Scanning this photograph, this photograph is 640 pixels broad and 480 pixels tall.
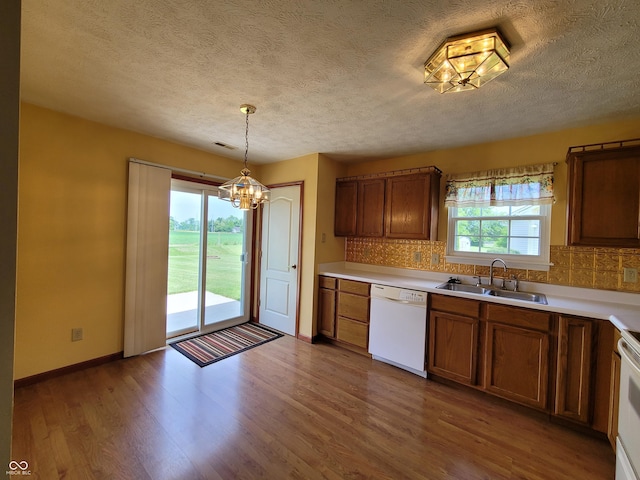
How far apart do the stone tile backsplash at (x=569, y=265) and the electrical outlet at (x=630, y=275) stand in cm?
2

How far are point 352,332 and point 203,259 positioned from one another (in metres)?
2.11

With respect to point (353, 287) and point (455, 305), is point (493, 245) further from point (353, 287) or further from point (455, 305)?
point (353, 287)

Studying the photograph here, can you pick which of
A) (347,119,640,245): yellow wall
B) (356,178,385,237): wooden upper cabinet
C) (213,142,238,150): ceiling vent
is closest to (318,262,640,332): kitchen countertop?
(347,119,640,245): yellow wall

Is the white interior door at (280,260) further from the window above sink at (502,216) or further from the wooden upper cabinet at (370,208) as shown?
the window above sink at (502,216)

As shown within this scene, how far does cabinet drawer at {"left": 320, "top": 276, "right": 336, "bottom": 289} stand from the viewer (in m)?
3.31

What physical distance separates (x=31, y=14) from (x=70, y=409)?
2513 mm

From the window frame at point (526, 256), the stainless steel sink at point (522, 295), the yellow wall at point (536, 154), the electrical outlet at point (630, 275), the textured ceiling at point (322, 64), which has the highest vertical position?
the textured ceiling at point (322, 64)

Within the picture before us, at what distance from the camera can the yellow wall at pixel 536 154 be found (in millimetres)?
2266

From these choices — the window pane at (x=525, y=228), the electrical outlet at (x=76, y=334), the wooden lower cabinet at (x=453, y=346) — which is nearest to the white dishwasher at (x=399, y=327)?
the wooden lower cabinet at (x=453, y=346)

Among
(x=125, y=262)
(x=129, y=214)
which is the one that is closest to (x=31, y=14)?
(x=129, y=214)

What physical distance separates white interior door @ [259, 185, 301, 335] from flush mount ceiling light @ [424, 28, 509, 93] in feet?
7.33

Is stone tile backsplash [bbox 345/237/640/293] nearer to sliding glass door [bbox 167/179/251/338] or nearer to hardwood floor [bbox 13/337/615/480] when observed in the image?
hardwood floor [bbox 13/337/615/480]

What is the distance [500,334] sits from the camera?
2201 millimetres

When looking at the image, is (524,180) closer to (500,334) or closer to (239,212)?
(500,334)
